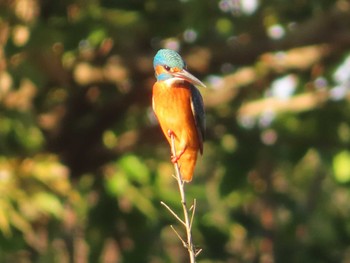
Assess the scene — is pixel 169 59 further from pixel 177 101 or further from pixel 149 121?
pixel 149 121

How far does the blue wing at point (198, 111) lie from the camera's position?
2.71 metres

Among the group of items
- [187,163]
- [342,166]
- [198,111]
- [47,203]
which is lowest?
[342,166]

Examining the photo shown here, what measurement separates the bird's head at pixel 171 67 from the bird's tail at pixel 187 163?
0.64ft

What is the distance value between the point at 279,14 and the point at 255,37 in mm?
370

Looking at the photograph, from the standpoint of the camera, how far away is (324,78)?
40.8 feet

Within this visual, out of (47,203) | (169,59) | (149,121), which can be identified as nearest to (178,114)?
(169,59)

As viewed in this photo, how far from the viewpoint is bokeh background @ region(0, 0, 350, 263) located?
10.3m

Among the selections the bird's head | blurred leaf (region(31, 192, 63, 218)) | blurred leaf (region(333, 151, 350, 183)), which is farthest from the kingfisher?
A: blurred leaf (region(333, 151, 350, 183))

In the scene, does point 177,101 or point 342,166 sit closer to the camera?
point 177,101

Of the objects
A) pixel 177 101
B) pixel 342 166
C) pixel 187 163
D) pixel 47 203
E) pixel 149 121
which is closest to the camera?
pixel 177 101

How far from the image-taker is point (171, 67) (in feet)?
8.82

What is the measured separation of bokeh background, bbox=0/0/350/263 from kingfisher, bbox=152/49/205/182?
6.83 m

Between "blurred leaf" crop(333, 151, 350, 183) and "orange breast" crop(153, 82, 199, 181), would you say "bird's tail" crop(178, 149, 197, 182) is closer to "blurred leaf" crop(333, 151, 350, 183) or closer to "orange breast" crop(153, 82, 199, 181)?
"orange breast" crop(153, 82, 199, 181)

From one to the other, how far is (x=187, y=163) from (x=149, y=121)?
35.2ft
